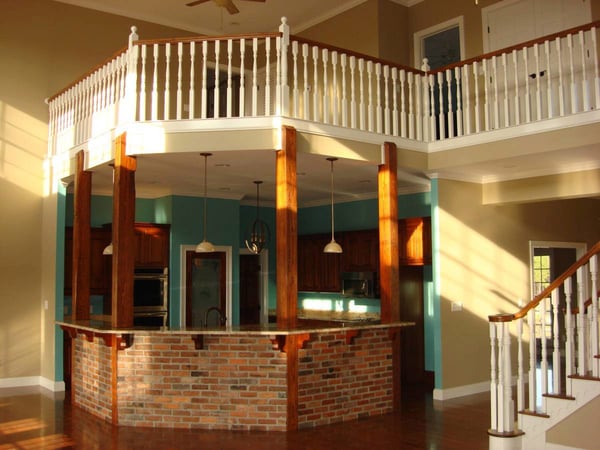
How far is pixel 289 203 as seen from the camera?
667 centimetres

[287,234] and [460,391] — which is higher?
[287,234]

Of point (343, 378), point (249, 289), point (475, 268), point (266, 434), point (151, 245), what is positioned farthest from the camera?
point (249, 289)

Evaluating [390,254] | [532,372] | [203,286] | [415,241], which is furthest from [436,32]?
[532,372]

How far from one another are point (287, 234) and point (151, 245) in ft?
13.3

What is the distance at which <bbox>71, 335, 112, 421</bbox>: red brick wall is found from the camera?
22.9 feet

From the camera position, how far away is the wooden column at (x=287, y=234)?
21.4 feet

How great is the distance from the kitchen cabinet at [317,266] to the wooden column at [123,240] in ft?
14.6

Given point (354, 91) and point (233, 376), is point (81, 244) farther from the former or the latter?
point (354, 91)

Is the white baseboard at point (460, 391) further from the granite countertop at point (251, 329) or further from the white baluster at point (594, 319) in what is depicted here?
the white baluster at point (594, 319)

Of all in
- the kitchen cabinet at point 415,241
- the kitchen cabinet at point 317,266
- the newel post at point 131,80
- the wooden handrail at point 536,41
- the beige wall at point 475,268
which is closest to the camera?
the wooden handrail at point 536,41

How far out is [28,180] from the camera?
9367 millimetres

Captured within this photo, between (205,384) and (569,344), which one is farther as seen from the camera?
(205,384)

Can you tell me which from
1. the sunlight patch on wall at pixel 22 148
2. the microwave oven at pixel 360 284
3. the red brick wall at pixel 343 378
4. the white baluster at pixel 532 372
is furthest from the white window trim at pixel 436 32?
the sunlight patch on wall at pixel 22 148

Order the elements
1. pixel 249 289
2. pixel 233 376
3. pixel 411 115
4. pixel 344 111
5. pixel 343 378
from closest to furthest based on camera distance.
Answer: pixel 233 376 < pixel 343 378 < pixel 344 111 < pixel 411 115 < pixel 249 289
